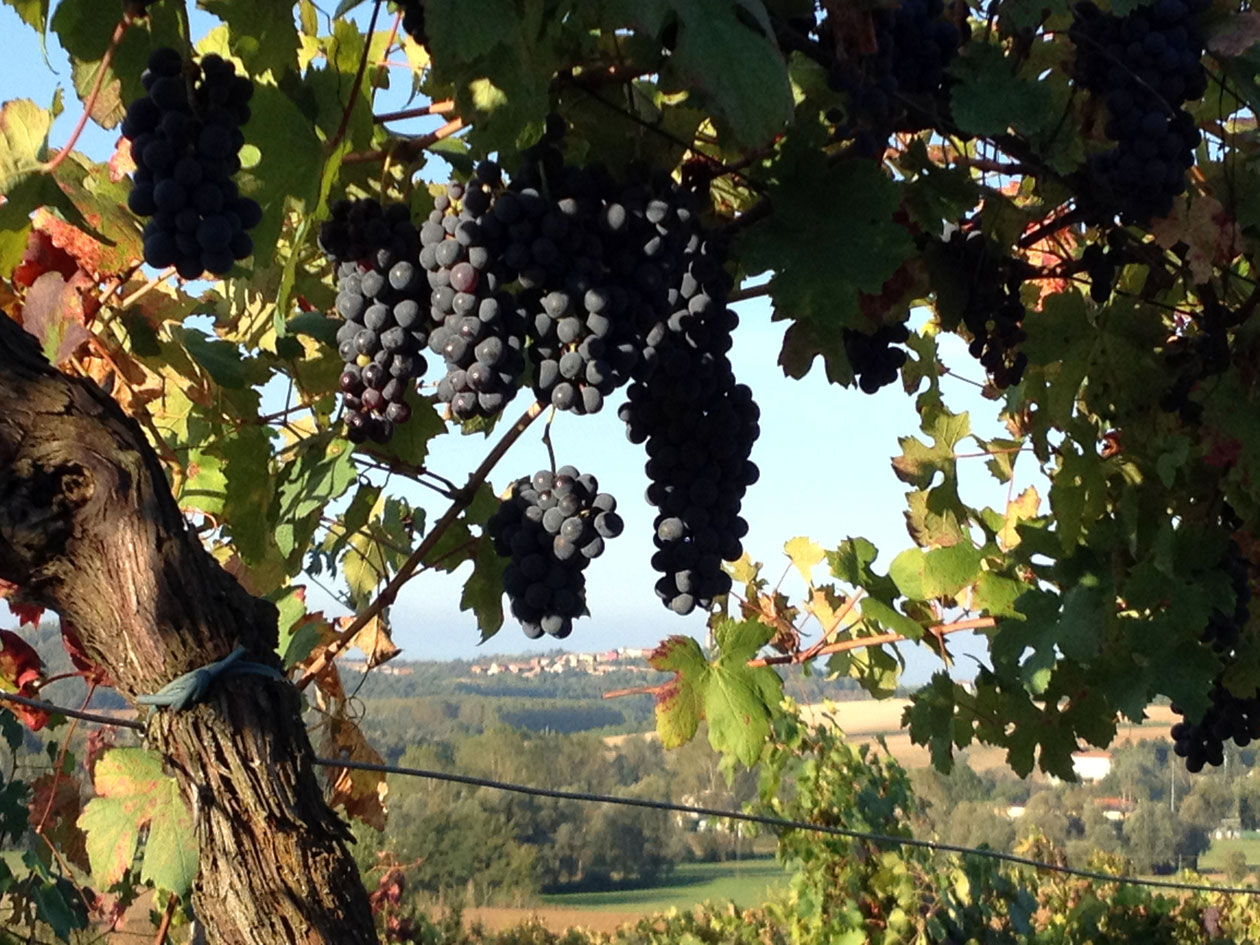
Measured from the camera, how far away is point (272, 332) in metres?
2.58

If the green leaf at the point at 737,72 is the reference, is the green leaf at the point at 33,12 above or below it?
above

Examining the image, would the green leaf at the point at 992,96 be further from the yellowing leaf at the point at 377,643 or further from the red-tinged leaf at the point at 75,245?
the yellowing leaf at the point at 377,643

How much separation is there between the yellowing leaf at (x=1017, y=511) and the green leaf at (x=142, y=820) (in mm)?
2136

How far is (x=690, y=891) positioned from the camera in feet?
130

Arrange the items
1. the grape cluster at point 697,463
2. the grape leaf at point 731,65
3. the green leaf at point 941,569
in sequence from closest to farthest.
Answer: the grape leaf at point 731,65, the grape cluster at point 697,463, the green leaf at point 941,569

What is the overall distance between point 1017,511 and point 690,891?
127 feet

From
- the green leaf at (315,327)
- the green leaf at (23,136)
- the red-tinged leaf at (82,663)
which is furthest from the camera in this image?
the red-tinged leaf at (82,663)

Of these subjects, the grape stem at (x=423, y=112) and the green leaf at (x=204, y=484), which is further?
the green leaf at (x=204, y=484)

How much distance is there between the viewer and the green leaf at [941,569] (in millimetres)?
2799

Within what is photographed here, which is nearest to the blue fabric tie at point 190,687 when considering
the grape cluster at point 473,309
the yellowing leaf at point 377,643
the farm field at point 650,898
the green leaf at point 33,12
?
the grape cluster at point 473,309

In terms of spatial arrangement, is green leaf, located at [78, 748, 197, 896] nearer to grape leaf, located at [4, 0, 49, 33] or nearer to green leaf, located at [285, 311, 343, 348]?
green leaf, located at [285, 311, 343, 348]

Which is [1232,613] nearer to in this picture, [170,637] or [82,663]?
[170,637]

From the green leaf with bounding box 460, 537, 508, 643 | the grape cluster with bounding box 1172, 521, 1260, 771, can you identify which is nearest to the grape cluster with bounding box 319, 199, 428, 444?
the green leaf with bounding box 460, 537, 508, 643

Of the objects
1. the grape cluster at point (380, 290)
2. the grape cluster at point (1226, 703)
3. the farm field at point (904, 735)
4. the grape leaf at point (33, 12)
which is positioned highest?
the grape leaf at point (33, 12)
